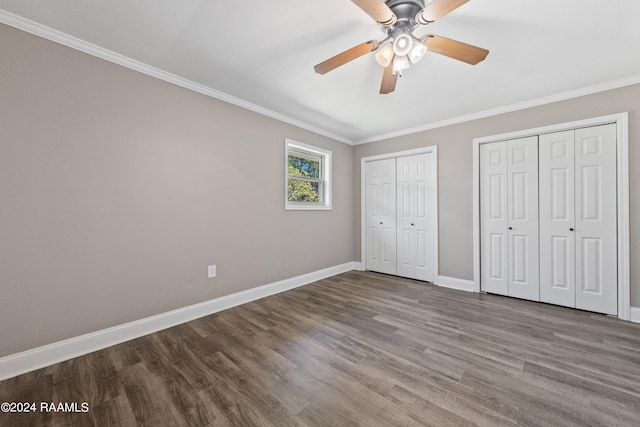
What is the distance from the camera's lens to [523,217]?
309 cm

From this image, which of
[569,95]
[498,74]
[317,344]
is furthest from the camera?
[569,95]

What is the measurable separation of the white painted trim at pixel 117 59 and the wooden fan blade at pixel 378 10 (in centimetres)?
198

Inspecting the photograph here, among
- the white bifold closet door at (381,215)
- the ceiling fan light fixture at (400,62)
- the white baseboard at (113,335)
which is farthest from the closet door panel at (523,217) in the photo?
the white baseboard at (113,335)

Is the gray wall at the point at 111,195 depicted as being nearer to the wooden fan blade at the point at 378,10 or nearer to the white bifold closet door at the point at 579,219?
the wooden fan blade at the point at 378,10

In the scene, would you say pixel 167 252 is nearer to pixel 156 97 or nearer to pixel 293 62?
pixel 156 97

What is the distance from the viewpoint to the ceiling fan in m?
1.39

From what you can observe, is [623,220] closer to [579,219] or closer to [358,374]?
[579,219]

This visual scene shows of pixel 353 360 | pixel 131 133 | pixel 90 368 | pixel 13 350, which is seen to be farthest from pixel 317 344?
pixel 131 133

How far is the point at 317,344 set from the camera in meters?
2.07

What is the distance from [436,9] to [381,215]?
327 centimetres

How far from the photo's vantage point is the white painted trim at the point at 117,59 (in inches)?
67.4

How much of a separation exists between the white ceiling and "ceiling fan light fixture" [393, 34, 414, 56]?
0.87 feet

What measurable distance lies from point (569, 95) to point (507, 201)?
132cm

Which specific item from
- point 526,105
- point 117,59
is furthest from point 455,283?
point 117,59
